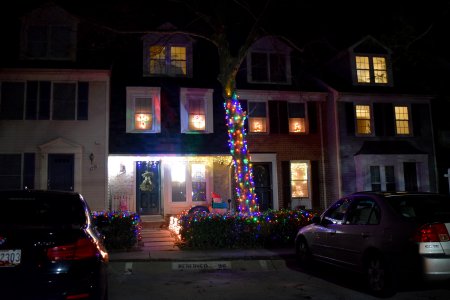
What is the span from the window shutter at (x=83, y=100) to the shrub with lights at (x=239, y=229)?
25.4ft

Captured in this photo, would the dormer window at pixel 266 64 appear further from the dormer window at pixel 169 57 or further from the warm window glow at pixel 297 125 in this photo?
the dormer window at pixel 169 57

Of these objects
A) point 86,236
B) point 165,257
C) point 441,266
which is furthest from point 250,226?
point 86,236

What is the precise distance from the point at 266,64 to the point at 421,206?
1497 centimetres

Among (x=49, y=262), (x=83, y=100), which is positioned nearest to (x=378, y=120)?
(x=83, y=100)

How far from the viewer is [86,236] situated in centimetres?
467

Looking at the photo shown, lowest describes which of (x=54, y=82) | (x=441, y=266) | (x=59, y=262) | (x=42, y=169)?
(x=441, y=266)

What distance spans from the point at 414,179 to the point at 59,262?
19763mm

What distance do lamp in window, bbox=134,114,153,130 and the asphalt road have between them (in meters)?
9.51

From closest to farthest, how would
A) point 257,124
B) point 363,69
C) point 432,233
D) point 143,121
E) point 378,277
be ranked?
1. point 432,233
2. point 378,277
3. point 143,121
4. point 257,124
5. point 363,69

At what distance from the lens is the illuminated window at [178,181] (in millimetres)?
19047

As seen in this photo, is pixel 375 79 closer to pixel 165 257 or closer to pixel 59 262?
pixel 165 257

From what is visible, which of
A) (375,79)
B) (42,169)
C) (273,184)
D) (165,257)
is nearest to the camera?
(165,257)

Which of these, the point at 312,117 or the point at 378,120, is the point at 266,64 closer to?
the point at 312,117

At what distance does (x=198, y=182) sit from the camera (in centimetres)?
1936
